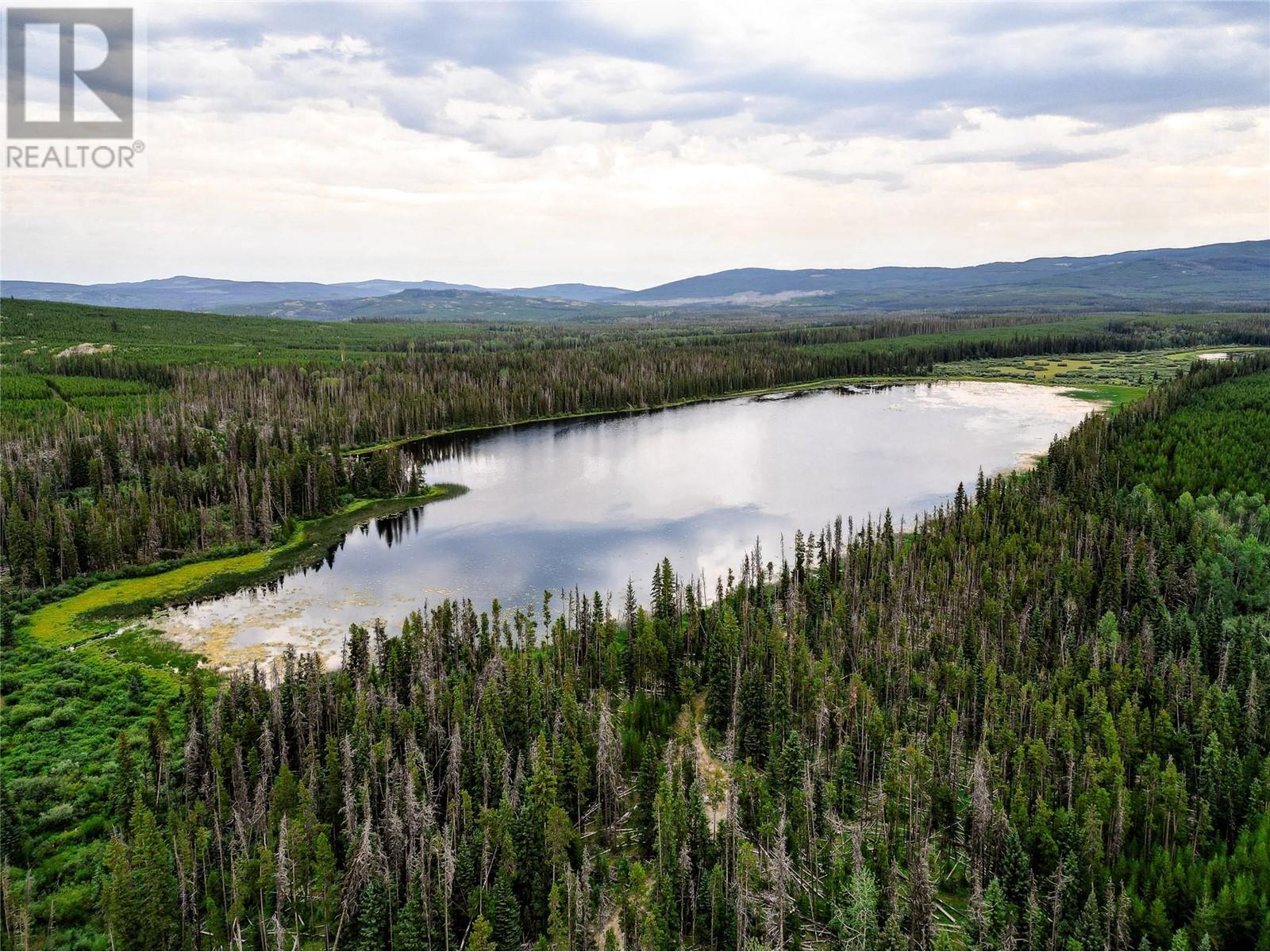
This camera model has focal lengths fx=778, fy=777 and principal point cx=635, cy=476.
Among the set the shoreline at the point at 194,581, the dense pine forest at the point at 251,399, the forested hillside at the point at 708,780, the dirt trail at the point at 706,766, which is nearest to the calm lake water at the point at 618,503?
the shoreline at the point at 194,581

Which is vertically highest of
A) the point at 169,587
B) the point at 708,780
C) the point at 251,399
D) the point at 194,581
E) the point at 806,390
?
the point at 806,390

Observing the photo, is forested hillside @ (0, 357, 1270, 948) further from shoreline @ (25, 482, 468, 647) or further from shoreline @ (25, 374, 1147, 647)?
shoreline @ (25, 374, 1147, 647)

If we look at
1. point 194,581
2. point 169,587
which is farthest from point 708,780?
point 169,587

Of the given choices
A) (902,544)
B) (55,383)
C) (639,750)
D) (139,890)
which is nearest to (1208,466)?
(902,544)

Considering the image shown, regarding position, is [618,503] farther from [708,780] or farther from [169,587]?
[708,780]

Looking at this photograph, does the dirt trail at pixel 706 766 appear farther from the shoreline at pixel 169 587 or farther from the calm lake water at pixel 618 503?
the shoreline at pixel 169 587

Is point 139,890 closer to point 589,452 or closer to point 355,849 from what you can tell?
point 355,849
